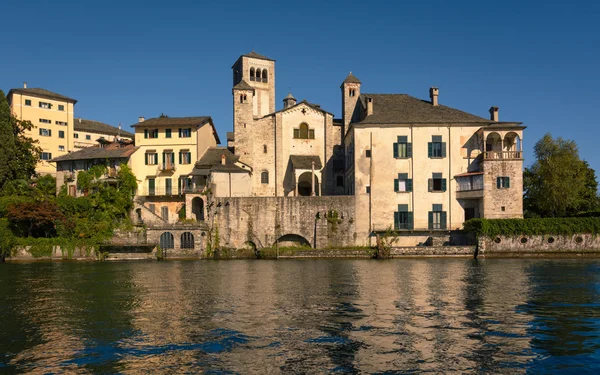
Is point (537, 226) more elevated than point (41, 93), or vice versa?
point (41, 93)


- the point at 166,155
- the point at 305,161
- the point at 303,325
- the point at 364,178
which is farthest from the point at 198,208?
the point at 303,325

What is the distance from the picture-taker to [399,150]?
5450cm

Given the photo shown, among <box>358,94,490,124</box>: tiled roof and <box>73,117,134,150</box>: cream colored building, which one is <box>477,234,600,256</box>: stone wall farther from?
<box>73,117,134,150</box>: cream colored building

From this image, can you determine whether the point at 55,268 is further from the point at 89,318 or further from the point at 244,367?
the point at 244,367

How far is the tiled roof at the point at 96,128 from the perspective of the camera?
8344 centimetres

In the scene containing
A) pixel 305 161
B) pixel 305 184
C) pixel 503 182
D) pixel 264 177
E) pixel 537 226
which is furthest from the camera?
pixel 305 184

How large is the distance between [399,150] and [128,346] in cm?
4332

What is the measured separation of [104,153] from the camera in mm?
59344

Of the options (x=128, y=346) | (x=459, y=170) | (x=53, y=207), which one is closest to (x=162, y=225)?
(x=53, y=207)

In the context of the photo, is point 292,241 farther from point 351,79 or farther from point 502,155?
point 351,79

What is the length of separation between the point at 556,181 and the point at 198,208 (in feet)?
119

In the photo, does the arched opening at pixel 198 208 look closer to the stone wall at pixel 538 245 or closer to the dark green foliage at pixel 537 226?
the dark green foliage at pixel 537 226

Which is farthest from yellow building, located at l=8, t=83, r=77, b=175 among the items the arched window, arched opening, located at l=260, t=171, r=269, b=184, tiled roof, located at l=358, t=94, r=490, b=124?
tiled roof, located at l=358, t=94, r=490, b=124

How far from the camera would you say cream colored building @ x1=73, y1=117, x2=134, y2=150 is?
81812 millimetres
